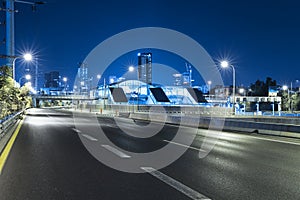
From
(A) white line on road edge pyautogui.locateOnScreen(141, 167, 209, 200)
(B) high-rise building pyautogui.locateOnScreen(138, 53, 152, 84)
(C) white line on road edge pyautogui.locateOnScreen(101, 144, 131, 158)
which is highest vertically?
(B) high-rise building pyautogui.locateOnScreen(138, 53, 152, 84)

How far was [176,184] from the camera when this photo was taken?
20.5 ft

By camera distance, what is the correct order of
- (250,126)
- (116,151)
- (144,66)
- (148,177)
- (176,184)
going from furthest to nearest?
(144,66), (250,126), (116,151), (148,177), (176,184)

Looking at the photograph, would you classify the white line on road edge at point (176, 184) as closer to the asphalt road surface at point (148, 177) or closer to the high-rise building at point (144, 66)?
the asphalt road surface at point (148, 177)

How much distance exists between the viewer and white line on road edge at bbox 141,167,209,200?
5.42 m

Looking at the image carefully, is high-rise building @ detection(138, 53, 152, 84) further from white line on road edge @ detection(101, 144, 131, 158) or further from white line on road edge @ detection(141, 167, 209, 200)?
white line on road edge @ detection(141, 167, 209, 200)

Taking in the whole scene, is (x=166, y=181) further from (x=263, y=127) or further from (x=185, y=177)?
(x=263, y=127)

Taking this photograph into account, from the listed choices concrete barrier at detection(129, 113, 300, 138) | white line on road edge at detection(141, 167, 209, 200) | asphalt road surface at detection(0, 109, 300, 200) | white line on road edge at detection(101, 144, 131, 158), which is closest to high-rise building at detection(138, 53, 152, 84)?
concrete barrier at detection(129, 113, 300, 138)

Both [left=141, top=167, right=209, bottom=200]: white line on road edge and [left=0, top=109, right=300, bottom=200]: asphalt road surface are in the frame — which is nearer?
[left=141, top=167, right=209, bottom=200]: white line on road edge

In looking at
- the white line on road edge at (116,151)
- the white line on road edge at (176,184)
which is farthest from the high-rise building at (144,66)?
the white line on road edge at (176,184)

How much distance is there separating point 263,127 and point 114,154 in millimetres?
11502

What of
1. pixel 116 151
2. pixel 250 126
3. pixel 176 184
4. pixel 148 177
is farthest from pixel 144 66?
pixel 176 184

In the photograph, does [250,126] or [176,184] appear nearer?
[176,184]

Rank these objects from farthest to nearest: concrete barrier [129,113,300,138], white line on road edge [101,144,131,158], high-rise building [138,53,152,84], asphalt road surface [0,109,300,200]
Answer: high-rise building [138,53,152,84]
concrete barrier [129,113,300,138]
white line on road edge [101,144,131,158]
asphalt road surface [0,109,300,200]

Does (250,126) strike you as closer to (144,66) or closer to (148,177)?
(148,177)
